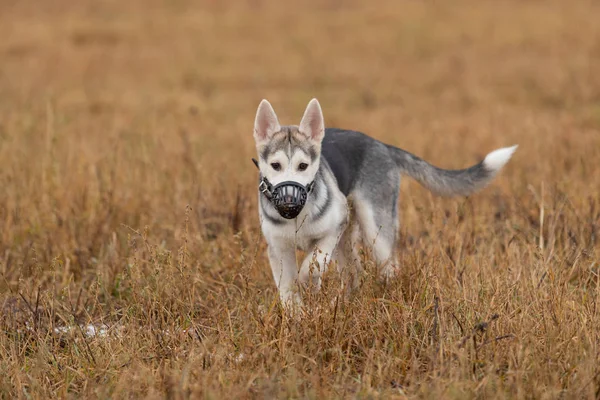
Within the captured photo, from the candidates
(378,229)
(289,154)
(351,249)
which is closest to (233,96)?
(378,229)

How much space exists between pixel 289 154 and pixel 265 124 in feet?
1.11

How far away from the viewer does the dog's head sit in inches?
170

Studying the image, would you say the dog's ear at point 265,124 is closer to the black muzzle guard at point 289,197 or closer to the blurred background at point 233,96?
the black muzzle guard at point 289,197

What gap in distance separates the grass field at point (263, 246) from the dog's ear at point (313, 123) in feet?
2.72

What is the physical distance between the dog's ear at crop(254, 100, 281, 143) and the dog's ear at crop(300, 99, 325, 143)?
0.50 ft

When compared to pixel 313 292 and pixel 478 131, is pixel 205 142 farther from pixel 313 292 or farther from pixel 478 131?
pixel 313 292

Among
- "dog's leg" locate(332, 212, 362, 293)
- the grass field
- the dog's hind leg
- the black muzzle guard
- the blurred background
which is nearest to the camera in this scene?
Answer: the grass field

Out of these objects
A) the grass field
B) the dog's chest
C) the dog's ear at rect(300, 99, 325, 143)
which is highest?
the dog's ear at rect(300, 99, 325, 143)

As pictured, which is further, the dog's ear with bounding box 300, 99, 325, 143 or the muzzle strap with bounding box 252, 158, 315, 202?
the dog's ear with bounding box 300, 99, 325, 143

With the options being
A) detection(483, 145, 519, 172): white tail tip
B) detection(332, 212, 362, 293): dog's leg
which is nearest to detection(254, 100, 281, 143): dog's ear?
detection(332, 212, 362, 293): dog's leg

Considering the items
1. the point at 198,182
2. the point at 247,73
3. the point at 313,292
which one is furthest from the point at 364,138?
the point at 247,73

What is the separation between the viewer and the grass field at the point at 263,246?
3.94 m

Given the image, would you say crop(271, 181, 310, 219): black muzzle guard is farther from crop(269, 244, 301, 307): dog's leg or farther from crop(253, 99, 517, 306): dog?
crop(269, 244, 301, 307): dog's leg

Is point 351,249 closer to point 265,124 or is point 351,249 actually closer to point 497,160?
point 265,124
